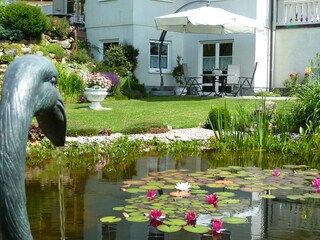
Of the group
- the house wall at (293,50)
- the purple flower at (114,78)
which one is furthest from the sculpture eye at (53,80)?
the house wall at (293,50)

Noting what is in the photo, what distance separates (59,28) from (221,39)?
18.8 ft

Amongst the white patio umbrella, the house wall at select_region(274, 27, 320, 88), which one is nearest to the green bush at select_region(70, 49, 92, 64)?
the white patio umbrella

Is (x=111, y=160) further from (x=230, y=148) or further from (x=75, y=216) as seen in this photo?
(x=75, y=216)

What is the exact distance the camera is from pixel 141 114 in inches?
518

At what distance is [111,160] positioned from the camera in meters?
8.49

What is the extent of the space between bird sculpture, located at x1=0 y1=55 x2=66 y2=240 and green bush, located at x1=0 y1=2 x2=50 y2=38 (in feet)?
59.2

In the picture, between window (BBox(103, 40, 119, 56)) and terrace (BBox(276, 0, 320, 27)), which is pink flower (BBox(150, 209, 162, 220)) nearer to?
terrace (BBox(276, 0, 320, 27))

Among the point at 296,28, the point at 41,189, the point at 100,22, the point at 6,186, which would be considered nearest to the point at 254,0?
the point at 296,28

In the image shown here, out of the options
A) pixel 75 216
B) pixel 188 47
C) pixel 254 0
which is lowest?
pixel 75 216

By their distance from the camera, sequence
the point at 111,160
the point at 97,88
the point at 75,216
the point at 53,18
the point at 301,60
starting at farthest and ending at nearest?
the point at 53,18, the point at 301,60, the point at 97,88, the point at 111,160, the point at 75,216

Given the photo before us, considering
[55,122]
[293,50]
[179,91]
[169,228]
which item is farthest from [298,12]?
[55,122]

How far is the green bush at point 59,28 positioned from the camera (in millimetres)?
20203

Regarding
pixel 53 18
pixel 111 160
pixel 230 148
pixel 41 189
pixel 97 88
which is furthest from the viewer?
pixel 53 18

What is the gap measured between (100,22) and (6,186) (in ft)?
68.5
